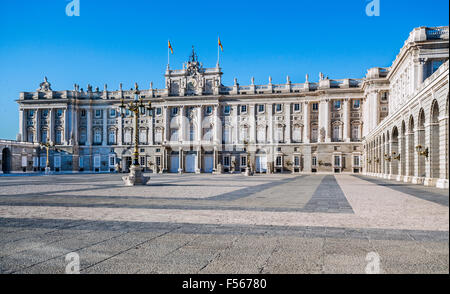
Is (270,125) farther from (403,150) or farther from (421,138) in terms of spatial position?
(421,138)

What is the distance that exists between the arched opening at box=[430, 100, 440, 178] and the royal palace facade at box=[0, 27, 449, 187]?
2776 cm

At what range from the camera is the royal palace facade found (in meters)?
65.0

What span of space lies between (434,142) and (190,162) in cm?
5210

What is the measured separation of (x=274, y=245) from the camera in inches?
258

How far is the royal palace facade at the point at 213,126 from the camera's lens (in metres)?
65.0

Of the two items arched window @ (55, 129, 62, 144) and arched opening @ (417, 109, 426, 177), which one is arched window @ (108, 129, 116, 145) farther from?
arched opening @ (417, 109, 426, 177)

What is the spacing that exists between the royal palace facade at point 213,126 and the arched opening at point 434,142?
27.8 metres

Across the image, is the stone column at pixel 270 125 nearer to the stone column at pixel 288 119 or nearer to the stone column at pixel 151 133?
the stone column at pixel 288 119

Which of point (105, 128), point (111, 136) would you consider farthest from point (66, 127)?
point (111, 136)

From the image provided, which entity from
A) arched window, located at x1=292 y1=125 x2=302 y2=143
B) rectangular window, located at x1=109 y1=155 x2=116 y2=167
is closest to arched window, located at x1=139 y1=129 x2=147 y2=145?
rectangular window, located at x1=109 y1=155 x2=116 y2=167

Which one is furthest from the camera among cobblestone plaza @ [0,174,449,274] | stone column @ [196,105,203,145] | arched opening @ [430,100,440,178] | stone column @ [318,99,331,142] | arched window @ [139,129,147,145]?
arched window @ [139,129,147,145]

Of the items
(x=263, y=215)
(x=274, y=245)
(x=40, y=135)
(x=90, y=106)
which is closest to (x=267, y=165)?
(x=90, y=106)

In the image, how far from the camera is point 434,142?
2517 cm
